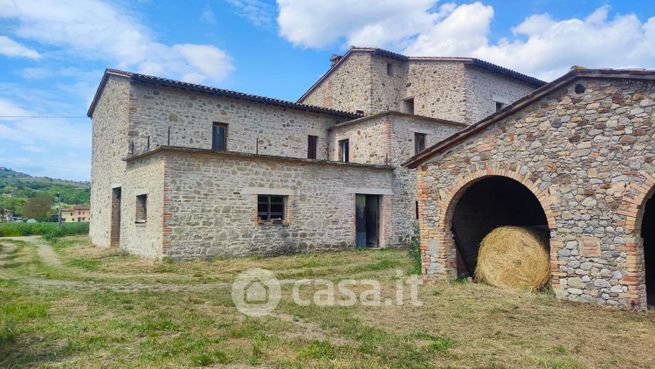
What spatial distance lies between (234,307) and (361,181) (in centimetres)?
1105

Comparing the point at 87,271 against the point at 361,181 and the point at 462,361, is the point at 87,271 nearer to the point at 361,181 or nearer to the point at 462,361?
the point at 361,181

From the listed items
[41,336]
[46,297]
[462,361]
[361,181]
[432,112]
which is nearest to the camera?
[462,361]

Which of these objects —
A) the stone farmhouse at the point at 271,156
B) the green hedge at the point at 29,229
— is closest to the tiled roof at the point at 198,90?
the stone farmhouse at the point at 271,156

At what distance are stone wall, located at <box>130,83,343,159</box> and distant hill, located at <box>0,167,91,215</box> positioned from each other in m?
60.0

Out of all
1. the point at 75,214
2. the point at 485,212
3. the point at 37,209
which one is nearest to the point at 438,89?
the point at 485,212

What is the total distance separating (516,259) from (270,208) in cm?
928

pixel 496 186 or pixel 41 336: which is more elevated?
pixel 496 186

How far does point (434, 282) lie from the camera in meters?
10.2

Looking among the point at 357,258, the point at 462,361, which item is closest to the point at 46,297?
the point at 462,361

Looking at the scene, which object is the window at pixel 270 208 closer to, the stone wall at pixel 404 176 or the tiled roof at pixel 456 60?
the stone wall at pixel 404 176

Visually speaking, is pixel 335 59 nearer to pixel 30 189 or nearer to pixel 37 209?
pixel 37 209

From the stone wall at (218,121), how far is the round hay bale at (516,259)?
12713 mm

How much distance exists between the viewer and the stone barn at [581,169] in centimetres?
742

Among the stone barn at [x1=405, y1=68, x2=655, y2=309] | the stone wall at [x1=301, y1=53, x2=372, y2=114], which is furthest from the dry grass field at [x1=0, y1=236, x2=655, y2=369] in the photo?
the stone wall at [x1=301, y1=53, x2=372, y2=114]
